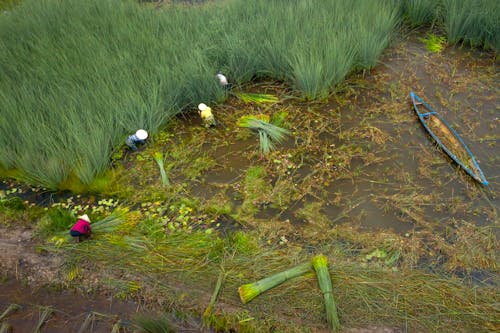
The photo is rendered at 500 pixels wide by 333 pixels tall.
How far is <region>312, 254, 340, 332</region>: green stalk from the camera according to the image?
6.69 feet

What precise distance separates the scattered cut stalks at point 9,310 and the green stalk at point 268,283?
54.2 inches

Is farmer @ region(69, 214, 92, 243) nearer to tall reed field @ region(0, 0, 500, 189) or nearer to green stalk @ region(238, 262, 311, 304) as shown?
tall reed field @ region(0, 0, 500, 189)

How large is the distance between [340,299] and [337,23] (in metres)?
3.05

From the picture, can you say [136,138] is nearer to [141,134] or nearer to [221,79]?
[141,134]

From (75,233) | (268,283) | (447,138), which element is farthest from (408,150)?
(75,233)

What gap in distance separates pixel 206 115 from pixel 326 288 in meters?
1.97

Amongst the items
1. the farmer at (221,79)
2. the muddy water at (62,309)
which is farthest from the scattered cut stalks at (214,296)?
the farmer at (221,79)

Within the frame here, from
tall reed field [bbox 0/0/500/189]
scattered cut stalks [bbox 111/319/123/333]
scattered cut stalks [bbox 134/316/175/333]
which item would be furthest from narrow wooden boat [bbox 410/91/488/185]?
scattered cut stalks [bbox 111/319/123/333]

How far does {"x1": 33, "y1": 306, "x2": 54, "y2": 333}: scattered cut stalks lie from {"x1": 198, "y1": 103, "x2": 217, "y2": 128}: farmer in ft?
6.45

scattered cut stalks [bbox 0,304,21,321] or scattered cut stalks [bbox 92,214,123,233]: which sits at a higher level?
scattered cut stalks [bbox 92,214,123,233]

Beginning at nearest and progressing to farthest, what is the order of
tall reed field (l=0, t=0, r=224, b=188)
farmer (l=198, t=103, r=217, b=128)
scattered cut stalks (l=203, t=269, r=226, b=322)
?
scattered cut stalks (l=203, t=269, r=226, b=322), tall reed field (l=0, t=0, r=224, b=188), farmer (l=198, t=103, r=217, b=128)

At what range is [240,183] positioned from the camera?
3.01m

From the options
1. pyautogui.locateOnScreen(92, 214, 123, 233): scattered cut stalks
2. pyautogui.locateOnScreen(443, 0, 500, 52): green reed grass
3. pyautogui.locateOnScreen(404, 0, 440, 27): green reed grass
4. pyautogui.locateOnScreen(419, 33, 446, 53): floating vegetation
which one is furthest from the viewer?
pyautogui.locateOnScreen(404, 0, 440, 27): green reed grass

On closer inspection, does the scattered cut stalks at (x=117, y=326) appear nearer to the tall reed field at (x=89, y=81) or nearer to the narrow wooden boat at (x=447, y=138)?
the tall reed field at (x=89, y=81)
